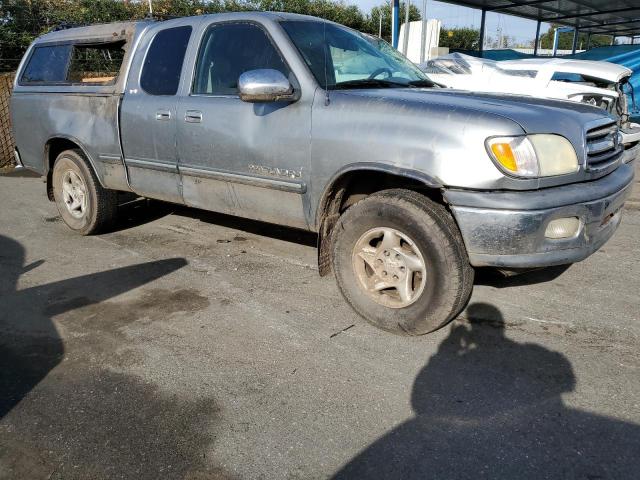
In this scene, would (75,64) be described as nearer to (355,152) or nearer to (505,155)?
(355,152)

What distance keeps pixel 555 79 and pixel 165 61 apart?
299 inches

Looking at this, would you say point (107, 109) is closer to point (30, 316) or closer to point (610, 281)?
point (30, 316)

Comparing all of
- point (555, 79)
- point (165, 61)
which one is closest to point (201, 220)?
point (165, 61)

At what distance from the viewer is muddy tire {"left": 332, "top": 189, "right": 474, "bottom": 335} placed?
2898mm

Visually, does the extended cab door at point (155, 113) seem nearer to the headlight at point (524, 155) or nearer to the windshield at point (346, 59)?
the windshield at point (346, 59)

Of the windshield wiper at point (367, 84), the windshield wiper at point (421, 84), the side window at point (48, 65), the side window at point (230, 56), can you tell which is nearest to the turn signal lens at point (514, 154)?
the windshield wiper at point (367, 84)

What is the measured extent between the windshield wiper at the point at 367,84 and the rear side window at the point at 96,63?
7.83 feet

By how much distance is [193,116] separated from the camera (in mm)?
3967

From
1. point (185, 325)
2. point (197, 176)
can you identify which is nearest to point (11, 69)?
point (197, 176)

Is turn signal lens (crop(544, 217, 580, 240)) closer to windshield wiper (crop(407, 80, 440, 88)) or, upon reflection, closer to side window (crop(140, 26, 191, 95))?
windshield wiper (crop(407, 80, 440, 88))

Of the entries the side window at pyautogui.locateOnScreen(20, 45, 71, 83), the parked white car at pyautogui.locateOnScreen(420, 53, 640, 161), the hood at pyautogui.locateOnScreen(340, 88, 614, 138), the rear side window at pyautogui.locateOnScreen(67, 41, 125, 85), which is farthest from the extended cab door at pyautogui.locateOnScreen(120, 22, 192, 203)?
the parked white car at pyautogui.locateOnScreen(420, 53, 640, 161)

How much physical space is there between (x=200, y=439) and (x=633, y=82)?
600 inches

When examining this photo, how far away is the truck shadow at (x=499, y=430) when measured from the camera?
2.08 meters

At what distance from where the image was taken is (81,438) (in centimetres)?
235
